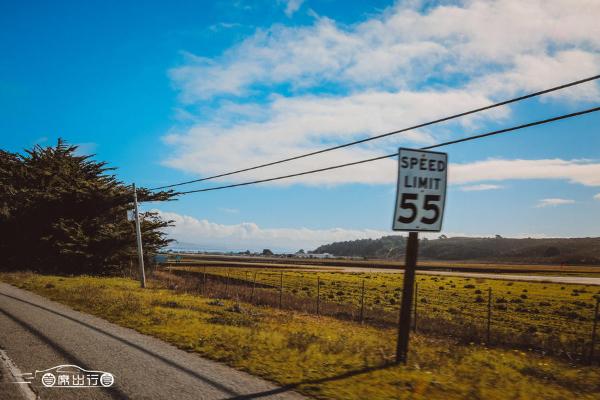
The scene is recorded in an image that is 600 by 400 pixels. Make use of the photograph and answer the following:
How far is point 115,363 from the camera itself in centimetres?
739

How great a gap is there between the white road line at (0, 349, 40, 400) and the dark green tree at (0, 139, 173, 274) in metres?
26.3

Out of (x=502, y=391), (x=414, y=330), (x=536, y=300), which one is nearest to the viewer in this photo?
(x=502, y=391)

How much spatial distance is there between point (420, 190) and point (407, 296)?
222 cm

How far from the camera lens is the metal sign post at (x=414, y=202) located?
7703 mm

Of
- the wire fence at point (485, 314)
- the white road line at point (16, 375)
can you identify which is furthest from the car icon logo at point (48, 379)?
the wire fence at point (485, 314)

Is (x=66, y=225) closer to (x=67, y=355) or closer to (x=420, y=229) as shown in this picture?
(x=67, y=355)

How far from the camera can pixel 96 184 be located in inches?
1356

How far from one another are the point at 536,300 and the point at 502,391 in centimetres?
2942

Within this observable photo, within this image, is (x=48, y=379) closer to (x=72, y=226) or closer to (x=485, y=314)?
(x=485, y=314)

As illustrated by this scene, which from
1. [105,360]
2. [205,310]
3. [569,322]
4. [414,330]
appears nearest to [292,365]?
[105,360]

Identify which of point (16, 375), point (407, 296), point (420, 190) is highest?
point (420, 190)

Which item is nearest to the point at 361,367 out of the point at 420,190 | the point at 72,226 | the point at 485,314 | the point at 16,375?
the point at 420,190

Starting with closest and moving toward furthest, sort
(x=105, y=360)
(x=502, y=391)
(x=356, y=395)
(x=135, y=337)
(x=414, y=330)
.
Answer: (x=356, y=395) < (x=502, y=391) < (x=105, y=360) < (x=135, y=337) < (x=414, y=330)

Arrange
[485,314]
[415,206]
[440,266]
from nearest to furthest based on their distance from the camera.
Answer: [415,206] → [485,314] → [440,266]
